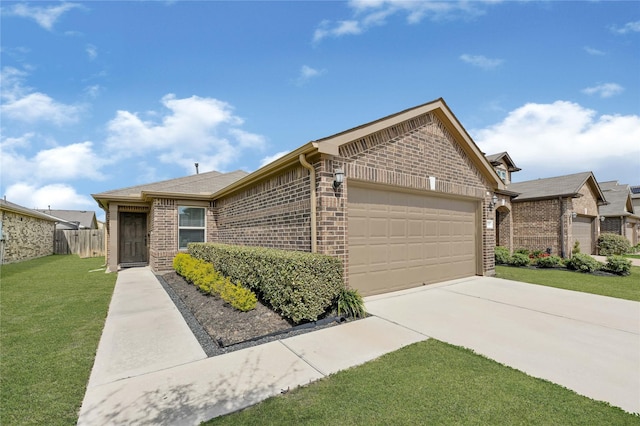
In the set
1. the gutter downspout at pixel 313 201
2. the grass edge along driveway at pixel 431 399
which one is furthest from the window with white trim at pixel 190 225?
the grass edge along driveway at pixel 431 399

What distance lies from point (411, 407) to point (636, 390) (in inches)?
88.1

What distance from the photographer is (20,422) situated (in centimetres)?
239

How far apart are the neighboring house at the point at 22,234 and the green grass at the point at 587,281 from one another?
2201cm

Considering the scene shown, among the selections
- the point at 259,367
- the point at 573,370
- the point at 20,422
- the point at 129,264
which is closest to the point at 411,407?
the point at 259,367

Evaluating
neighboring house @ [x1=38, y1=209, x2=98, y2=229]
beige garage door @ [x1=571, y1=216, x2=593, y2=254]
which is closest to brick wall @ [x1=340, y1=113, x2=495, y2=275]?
beige garage door @ [x1=571, y1=216, x2=593, y2=254]

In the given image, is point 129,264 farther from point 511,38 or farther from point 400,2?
point 511,38

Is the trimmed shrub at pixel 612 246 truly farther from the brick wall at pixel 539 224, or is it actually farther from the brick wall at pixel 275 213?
Result: the brick wall at pixel 275 213

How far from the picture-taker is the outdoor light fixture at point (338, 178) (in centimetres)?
556

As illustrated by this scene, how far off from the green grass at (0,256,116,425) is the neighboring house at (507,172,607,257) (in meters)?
18.0

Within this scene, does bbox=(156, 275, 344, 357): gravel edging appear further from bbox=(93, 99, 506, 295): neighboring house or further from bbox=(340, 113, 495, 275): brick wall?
bbox=(340, 113, 495, 275): brick wall

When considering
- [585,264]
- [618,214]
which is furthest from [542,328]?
[618,214]

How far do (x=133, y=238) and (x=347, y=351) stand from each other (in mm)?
14762

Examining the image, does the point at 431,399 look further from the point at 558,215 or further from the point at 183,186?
the point at 558,215

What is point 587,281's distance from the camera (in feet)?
28.3
